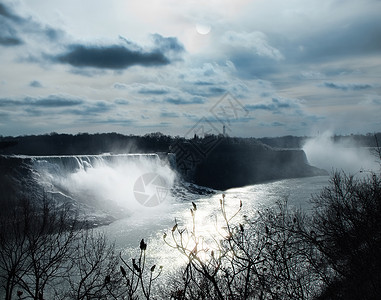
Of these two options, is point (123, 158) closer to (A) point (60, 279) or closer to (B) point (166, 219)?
(B) point (166, 219)

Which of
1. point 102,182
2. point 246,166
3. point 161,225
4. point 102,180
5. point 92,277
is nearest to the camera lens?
point 92,277

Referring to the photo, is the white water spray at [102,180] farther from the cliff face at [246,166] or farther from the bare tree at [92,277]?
the cliff face at [246,166]

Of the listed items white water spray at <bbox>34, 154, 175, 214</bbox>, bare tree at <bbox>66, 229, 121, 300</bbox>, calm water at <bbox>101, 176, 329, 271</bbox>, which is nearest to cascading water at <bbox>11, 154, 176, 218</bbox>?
white water spray at <bbox>34, 154, 175, 214</bbox>

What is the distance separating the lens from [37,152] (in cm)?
7006

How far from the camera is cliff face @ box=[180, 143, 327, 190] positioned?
6519 cm

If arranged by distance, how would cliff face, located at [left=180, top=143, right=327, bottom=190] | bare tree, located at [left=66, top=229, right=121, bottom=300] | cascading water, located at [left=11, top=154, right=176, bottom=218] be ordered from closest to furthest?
bare tree, located at [left=66, top=229, right=121, bottom=300] → cascading water, located at [left=11, top=154, right=176, bottom=218] → cliff face, located at [left=180, top=143, right=327, bottom=190]

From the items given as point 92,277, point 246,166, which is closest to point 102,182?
point 92,277

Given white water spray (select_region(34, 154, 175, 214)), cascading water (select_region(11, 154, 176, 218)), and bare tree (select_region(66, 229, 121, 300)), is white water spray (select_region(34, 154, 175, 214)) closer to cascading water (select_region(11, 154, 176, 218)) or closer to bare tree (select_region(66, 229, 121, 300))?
cascading water (select_region(11, 154, 176, 218))

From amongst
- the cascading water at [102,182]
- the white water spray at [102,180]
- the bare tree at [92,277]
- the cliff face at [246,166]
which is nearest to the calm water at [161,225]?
the cascading water at [102,182]

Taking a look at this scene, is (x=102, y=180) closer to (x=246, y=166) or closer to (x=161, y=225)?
(x=161, y=225)

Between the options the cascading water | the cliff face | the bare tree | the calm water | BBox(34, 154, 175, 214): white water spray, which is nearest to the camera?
the bare tree

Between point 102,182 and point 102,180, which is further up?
point 102,180

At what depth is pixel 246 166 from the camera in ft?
241

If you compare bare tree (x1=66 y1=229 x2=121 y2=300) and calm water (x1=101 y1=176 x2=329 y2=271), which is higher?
bare tree (x1=66 y1=229 x2=121 y2=300)
